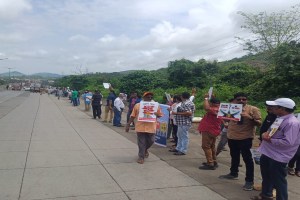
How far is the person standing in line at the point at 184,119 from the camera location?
919 cm

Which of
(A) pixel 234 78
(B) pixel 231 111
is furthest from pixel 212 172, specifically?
(A) pixel 234 78

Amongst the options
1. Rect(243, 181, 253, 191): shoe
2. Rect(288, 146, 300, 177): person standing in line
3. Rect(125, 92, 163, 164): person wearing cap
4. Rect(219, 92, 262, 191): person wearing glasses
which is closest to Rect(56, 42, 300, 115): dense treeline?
Rect(288, 146, 300, 177): person standing in line

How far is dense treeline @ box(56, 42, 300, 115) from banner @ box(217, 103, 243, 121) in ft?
31.9

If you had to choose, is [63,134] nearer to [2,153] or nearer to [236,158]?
[2,153]

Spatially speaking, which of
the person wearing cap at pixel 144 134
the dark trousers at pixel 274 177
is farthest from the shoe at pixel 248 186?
the person wearing cap at pixel 144 134

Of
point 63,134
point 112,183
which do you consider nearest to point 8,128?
point 63,134

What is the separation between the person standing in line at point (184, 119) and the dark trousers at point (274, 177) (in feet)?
12.3

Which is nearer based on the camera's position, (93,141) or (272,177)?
(272,177)

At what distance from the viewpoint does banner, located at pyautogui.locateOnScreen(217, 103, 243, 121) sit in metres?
6.44

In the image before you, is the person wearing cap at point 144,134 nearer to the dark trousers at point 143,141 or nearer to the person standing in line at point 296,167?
the dark trousers at point 143,141

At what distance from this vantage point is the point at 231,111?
6.57 meters

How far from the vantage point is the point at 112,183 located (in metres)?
6.44

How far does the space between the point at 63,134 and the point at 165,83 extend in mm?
20638

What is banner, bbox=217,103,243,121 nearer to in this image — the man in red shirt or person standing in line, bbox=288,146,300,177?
the man in red shirt
